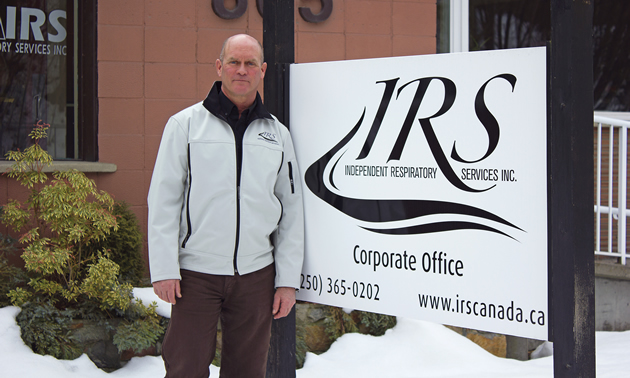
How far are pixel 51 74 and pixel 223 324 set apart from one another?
11.4ft

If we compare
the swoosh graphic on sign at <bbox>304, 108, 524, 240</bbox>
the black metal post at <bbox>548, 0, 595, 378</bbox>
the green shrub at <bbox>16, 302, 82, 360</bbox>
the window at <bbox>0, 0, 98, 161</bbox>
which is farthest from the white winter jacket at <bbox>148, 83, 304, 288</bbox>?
the window at <bbox>0, 0, 98, 161</bbox>

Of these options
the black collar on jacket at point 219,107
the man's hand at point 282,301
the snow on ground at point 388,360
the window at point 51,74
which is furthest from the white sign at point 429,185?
the window at point 51,74

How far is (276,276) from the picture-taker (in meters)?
2.54

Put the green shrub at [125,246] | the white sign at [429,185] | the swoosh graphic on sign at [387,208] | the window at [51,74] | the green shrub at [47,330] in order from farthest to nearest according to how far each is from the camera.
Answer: the window at [51,74], the green shrub at [125,246], the green shrub at [47,330], the swoosh graphic on sign at [387,208], the white sign at [429,185]

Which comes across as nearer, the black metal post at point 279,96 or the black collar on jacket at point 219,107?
the black collar on jacket at point 219,107

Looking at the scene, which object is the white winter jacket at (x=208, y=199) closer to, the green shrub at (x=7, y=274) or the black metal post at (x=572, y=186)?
the black metal post at (x=572, y=186)

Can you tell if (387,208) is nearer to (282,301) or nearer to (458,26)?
(282,301)

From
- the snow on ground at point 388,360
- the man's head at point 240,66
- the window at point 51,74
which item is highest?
the window at point 51,74

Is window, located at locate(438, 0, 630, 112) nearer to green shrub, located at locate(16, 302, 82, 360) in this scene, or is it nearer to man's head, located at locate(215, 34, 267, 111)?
man's head, located at locate(215, 34, 267, 111)

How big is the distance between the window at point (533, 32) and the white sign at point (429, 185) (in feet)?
12.6

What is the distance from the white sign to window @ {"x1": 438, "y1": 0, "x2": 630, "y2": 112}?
3.83 meters

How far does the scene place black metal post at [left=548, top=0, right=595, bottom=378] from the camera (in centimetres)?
205

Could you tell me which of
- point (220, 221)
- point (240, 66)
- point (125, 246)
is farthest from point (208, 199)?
point (125, 246)

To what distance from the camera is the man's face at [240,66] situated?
7.90 feet
